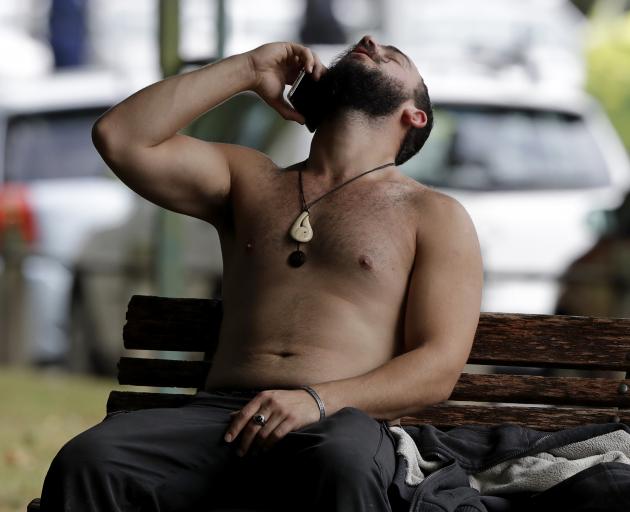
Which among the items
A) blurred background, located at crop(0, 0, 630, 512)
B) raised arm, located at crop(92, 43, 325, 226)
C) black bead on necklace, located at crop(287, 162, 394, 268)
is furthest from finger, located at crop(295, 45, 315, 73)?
blurred background, located at crop(0, 0, 630, 512)

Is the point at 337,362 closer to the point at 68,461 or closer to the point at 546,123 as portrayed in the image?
the point at 68,461

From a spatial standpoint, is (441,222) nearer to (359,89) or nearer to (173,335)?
(359,89)

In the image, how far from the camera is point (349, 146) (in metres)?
4.24

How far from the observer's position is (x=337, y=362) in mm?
3863

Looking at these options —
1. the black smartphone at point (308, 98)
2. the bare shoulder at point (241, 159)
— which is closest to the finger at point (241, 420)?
the bare shoulder at point (241, 159)

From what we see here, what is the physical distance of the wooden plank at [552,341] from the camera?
4.25m

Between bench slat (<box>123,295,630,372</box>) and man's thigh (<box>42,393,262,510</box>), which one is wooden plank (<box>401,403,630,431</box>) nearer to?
bench slat (<box>123,295,630,372</box>)

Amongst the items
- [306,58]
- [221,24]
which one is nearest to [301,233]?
[306,58]

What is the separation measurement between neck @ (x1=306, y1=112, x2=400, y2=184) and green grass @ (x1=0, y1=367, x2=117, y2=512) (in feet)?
7.61

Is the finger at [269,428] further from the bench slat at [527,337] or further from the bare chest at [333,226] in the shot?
the bench slat at [527,337]

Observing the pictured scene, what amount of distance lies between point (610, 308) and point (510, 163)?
1.06 metres

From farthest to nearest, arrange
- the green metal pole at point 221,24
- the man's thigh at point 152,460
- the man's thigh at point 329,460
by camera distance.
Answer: the green metal pole at point 221,24 < the man's thigh at point 152,460 < the man's thigh at point 329,460

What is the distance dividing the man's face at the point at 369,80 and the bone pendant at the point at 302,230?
0.41 m

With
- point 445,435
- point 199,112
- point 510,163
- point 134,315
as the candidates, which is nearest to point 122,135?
point 199,112
